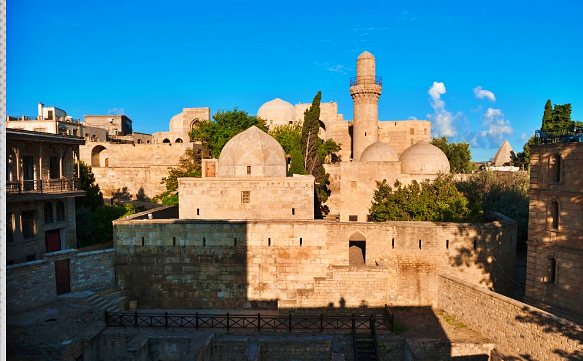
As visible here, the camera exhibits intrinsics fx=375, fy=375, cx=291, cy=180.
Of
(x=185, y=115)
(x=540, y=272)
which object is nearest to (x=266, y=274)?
(x=540, y=272)

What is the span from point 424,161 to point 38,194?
25563 millimetres

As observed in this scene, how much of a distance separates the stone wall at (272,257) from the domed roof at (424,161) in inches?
484

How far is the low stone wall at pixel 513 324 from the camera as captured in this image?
38.6 feet

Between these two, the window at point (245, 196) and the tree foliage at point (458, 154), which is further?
the tree foliage at point (458, 154)

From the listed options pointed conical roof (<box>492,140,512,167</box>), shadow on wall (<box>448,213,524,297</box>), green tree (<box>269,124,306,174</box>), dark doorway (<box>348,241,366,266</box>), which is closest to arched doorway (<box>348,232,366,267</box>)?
dark doorway (<box>348,241,366,266</box>)

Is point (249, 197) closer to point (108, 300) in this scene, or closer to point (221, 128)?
point (108, 300)

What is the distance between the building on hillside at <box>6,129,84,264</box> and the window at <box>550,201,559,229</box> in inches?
893

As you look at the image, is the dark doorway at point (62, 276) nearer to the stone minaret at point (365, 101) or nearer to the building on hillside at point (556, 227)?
the building on hillside at point (556, 227)

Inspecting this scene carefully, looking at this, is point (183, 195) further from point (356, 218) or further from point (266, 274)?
point (356, 218)

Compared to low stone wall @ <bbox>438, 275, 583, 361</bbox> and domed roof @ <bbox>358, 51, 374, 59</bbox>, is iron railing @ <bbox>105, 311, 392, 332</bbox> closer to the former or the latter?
low stone wall @ <bbox>438, 275, 583, 361</bbox>

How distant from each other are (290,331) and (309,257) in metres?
3.54

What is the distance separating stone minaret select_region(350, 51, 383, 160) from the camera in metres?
35.6

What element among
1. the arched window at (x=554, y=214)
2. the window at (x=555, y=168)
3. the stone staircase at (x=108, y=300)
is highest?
the window at (x=555, y=168)

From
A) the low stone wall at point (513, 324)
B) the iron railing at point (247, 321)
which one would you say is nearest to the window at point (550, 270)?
the low stone wall at point (513, 324)
